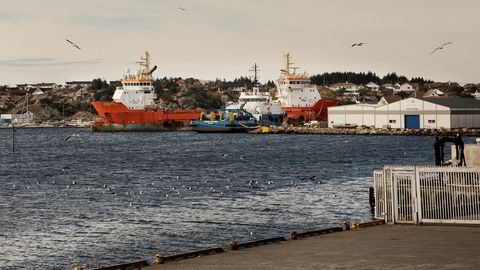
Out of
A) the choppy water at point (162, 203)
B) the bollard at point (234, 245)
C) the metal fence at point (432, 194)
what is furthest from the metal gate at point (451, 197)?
the choppy water at point (162, 203)

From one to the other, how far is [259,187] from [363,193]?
27.5ft

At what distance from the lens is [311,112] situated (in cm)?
Result: 16975

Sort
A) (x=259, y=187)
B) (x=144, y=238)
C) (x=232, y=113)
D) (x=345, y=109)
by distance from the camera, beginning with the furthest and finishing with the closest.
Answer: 1. (x=232, y=113)
2. (x=345, y=109)
3. (x=259, y=187)
4. (x=144, y=238)

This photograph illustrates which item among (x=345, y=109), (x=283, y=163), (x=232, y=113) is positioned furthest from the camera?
(x=232, y=113)

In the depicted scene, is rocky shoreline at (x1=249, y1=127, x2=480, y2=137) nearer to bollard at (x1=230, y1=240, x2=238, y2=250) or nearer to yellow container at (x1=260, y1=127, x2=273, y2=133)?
yellow container at (x1=260, y1=127, x2=273, y2=133)

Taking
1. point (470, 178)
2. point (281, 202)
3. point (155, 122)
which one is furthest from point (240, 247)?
point (155, 122)

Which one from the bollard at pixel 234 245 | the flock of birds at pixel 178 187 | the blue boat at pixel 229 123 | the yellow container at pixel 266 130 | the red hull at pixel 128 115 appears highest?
the red hull at pixel 128 115

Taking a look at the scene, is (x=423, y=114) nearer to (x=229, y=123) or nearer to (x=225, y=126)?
(x=229, y=123)

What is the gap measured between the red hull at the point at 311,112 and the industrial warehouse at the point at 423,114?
29.0m

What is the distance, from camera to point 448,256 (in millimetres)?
17703

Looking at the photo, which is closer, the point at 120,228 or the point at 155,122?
the point at 120,228

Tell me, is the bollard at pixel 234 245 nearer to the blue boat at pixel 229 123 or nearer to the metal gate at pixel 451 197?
the metal gate at pixel 451 197

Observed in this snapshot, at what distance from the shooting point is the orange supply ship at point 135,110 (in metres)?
169

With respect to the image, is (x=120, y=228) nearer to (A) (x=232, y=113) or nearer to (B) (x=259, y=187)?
(B) (x=259, y=187)
